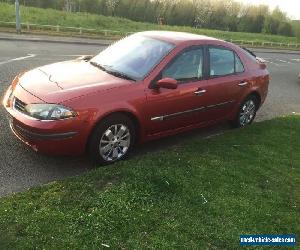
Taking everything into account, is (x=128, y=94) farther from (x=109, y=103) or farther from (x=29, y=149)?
(x=29, y=149)

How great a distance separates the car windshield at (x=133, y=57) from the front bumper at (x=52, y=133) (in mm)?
1228

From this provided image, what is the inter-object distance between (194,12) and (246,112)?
6667 cm

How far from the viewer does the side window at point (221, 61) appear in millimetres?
7137

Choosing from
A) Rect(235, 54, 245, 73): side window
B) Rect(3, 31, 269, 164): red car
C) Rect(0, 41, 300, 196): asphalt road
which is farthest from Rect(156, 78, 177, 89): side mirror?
Rect(235, 54, 245, 73): side window

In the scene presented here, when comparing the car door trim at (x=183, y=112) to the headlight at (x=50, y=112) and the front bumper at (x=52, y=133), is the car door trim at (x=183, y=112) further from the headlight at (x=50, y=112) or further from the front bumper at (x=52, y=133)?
the headlight at (x=50, y=112)

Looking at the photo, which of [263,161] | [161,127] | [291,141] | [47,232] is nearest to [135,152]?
[161,127]

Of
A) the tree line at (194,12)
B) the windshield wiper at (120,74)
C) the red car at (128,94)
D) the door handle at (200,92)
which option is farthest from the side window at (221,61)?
the tree line at (194,12)

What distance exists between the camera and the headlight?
5.29m

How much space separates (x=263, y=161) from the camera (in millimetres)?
6684

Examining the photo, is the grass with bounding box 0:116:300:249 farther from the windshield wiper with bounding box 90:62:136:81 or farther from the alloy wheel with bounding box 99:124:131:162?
the windshield wiper with bounding box 90:62:136:81

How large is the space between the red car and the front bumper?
0.01 metres

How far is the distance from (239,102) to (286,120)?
6.54 feet

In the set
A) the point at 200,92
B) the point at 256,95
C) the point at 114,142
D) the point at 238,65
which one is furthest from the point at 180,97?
the point at 256,95

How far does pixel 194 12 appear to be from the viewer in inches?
2837
